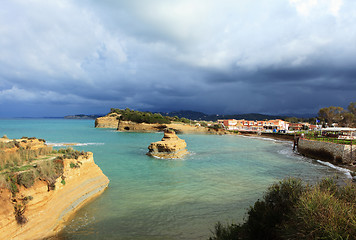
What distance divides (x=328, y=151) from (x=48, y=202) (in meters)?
34.5

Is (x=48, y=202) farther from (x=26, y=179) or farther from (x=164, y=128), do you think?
(x=164, y=128)

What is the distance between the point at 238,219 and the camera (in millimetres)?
10594

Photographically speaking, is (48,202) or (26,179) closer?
(26,179)

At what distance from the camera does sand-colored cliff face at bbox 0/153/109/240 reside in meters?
7.98

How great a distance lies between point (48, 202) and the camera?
9.88 meters

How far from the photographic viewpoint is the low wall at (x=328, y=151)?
26.2 m

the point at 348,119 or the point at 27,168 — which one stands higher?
the point at 348,119

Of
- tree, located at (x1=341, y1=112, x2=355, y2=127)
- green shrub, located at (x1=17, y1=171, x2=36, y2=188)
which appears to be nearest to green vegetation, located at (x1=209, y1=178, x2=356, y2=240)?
green shrub, located at (x1=17, y1=171, x2=36, y2=188)

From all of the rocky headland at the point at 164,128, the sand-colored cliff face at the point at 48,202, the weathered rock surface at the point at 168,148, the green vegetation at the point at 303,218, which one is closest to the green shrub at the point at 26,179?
the sand-colored cliff face at the point at 48,202

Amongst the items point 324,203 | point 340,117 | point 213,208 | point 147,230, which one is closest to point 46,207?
point 147,230

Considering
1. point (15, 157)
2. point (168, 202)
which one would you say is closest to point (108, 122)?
point (15, 157)

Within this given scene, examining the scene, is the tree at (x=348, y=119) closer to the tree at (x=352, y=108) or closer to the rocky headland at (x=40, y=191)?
the tree at (x=352, y=108)

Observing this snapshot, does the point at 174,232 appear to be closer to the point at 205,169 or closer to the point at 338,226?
the point at 338,226

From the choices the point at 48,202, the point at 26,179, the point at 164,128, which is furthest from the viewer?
the point at 164,128
